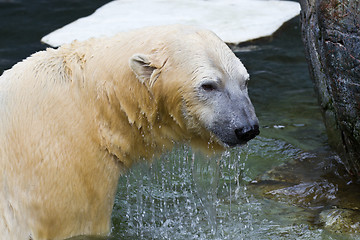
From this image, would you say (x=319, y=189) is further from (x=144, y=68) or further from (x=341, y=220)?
(x=144, y=68)

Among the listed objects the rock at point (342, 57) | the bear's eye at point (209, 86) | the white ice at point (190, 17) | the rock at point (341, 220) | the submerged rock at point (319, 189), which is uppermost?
the bear's eye at point (209, 86)

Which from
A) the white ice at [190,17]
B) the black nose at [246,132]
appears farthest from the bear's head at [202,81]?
the white ice at [190,17]

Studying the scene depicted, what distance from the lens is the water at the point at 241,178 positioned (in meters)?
3.81

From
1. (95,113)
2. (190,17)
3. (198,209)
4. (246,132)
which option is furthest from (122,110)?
(190,17)

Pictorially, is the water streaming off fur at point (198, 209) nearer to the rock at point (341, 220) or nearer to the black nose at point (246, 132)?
the rock at point (341, 220)

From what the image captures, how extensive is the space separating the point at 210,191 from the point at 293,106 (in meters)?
2.05

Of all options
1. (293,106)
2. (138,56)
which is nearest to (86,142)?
(138,56)

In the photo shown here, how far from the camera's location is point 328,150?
15.9 ft

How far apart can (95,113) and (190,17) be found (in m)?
4.93

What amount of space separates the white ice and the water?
1.08 feet

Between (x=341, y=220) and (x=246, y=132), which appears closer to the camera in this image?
(x=246, y=132)

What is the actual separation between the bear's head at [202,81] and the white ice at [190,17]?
Answer: 14.0 ft

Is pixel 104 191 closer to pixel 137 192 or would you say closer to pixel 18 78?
pixel 18 78

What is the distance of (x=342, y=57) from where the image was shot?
3809 millimetres
